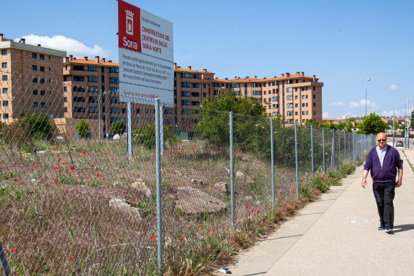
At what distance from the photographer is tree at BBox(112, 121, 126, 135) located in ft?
16.5

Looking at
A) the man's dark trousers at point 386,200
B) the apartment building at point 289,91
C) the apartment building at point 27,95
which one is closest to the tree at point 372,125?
the apartment building at point 289,91

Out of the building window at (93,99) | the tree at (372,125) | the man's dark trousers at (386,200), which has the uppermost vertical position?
the tree at (372,125)

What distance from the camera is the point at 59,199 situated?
5.84 m

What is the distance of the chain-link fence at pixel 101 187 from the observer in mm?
4051

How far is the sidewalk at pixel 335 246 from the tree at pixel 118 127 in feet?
7.18

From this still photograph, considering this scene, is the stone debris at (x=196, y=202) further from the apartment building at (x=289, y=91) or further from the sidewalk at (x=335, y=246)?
the apartment building at (x=289, y=91)

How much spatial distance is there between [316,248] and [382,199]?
1.95 metres

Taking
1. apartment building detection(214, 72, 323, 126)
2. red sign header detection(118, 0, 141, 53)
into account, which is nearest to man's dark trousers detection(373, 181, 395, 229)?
red sign header detection(118, 0, 141, 53)

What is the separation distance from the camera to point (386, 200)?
8.13 metres

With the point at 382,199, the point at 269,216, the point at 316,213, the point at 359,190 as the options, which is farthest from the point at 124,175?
the point at 359,190

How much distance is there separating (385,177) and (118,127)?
5.02 meters

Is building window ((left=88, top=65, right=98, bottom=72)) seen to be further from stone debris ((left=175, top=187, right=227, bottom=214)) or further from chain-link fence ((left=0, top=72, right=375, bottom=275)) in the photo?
stone debris ((left=175, top=187, right=227, bottom=214))

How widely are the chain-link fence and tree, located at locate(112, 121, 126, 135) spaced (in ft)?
0.07

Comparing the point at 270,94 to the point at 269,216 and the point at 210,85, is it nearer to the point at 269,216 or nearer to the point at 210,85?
the point at 210,85
